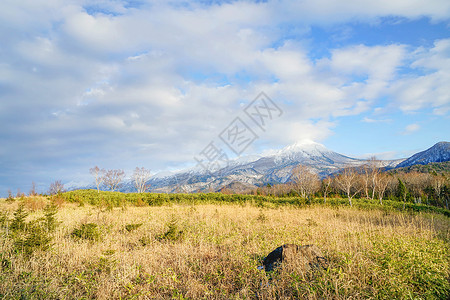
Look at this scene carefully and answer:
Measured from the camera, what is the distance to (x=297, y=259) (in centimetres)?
435

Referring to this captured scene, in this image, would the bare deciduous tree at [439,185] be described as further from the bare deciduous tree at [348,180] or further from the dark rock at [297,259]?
the dark rock at [297,259]

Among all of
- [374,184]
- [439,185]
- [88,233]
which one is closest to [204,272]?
[88,233]

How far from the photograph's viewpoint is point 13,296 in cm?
354

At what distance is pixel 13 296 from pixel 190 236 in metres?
4.82

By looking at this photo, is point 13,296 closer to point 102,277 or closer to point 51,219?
point 102,277

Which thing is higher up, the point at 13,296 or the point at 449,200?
the point at 13,296

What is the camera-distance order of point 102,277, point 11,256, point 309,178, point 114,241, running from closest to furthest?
point 102,277 < point 11,256 < point 114,241 < point 309,178

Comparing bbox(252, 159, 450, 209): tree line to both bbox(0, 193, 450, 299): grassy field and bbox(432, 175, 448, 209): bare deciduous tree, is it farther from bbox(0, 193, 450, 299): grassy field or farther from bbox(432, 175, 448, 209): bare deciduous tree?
bbox(0, 193, 450, 299): grassy field

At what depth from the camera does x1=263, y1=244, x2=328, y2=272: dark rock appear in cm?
427

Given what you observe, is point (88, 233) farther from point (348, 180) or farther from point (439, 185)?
point (439, 185)

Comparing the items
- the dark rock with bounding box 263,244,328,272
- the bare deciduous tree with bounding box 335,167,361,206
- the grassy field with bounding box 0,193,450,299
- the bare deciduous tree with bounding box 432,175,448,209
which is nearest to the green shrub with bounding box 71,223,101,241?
the grassy field with bounding box 0,193,450,299

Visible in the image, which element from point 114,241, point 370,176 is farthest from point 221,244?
point 370,176

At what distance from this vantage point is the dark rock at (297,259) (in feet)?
14.0

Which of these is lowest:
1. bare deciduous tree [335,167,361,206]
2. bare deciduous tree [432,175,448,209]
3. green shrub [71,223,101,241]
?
bare deciduous tree [432,175,448,209]
